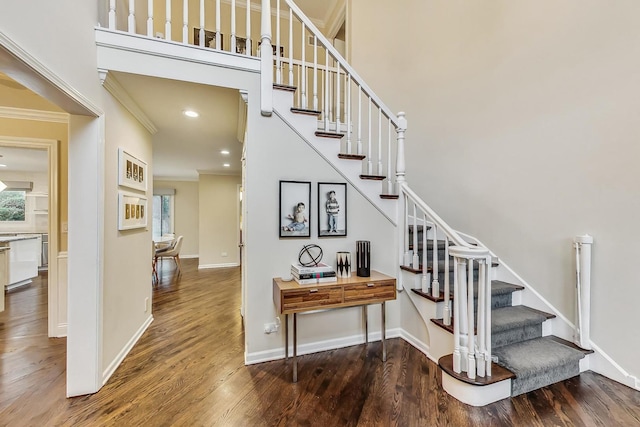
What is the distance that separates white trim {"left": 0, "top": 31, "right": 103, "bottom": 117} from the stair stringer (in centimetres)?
134

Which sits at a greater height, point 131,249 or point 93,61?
point 93,61

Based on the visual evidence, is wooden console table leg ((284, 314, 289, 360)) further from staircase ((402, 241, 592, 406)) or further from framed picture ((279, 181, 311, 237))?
staircase ((402, 241, 592, 406))

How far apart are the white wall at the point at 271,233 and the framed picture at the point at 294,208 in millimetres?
50

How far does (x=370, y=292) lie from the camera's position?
235cm

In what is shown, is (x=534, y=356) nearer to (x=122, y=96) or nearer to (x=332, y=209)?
(x=332, y=209)

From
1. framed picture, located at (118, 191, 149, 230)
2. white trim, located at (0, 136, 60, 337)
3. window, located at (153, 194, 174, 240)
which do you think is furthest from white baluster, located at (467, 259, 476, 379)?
window, located at (153, 194, 174, 240)

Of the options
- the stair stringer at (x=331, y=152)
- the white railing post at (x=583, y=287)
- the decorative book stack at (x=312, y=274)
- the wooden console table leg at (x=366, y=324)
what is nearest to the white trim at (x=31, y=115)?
the stair stringer at (x=331, y=152)

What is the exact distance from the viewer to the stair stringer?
97.7 inches

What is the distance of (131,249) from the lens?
2.69 metres

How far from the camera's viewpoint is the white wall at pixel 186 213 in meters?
8.36

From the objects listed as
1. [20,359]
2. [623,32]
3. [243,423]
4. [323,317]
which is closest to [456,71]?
[623,32]

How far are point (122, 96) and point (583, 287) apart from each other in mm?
4140

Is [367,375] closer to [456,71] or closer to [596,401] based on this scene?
[596,401]

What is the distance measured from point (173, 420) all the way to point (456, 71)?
4151 mm
